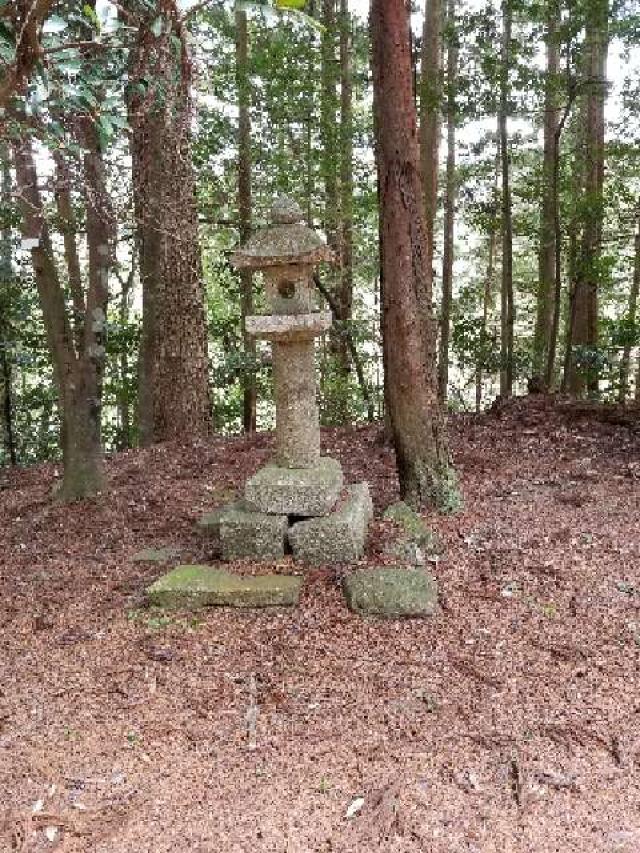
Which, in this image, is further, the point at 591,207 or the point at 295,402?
the point at 591,207

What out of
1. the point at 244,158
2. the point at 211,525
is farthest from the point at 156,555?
the point at 244,158

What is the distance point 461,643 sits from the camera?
3906 mm

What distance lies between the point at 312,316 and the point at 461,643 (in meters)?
2.22

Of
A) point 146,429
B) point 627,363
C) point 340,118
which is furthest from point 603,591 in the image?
point 340,118

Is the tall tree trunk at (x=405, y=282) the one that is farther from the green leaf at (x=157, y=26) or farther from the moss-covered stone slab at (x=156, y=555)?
the green leaf at (x=157, y=26)

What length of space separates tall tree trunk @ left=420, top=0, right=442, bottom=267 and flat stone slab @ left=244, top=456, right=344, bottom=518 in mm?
3866

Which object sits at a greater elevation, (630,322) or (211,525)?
(630,322)

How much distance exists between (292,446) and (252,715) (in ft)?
6.75

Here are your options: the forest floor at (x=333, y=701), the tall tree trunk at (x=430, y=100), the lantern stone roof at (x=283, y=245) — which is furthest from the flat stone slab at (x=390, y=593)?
the tall tree trunk at (x=430, y=100)

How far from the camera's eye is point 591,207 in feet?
27.5

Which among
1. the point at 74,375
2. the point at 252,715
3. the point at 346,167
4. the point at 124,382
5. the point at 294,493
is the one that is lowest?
the point at 252,715

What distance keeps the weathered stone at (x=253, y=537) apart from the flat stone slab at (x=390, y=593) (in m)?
0.56

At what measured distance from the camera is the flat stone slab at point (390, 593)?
13.6ft

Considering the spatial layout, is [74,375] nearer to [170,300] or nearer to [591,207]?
[170,300]
